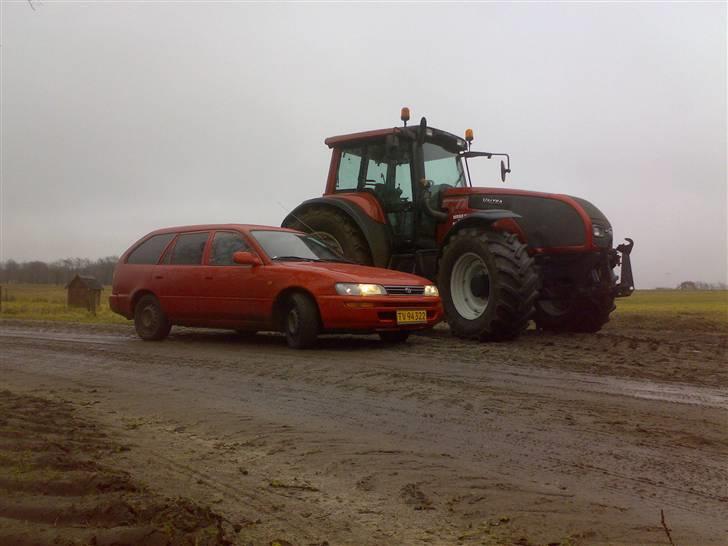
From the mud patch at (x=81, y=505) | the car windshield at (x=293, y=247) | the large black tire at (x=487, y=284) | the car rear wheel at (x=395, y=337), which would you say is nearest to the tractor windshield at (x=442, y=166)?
the large black tire at (x=487, y=284)

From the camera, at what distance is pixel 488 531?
2.48 meters

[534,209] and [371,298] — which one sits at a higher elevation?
[534,209]

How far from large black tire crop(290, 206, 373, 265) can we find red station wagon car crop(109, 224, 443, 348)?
851 mm

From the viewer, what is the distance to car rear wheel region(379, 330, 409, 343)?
7965mm

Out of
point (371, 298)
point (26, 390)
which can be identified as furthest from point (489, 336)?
point (26, 390)

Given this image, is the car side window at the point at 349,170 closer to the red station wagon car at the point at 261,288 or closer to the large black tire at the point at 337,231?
the large black tire at the point at 337,231

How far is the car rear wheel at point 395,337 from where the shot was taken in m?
7.96

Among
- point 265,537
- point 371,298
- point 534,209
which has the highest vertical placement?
point 534,209

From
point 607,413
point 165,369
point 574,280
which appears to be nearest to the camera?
point 607,413

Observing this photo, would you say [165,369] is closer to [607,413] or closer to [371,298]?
[371,298]

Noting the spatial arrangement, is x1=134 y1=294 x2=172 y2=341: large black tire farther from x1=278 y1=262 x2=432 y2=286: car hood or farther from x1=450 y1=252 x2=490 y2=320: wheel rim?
x1=450 y1=252 x2=490 y2=320: wheel rim

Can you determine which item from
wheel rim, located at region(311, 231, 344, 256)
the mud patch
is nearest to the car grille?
wheel rim, located at region(311, 231, 344, 256)

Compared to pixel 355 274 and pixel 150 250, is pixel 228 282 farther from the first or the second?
pixel 150 250

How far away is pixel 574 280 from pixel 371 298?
3.15 metres
